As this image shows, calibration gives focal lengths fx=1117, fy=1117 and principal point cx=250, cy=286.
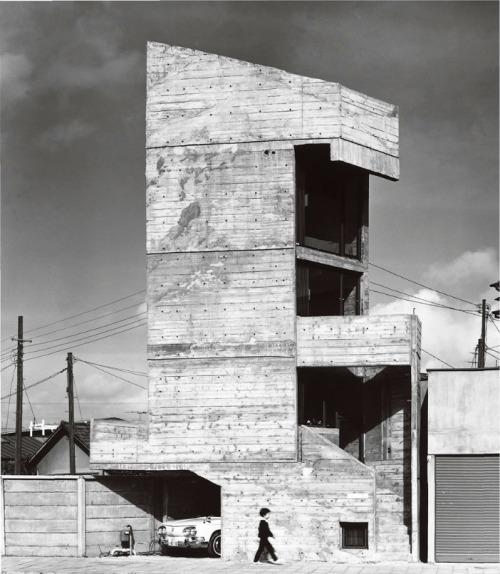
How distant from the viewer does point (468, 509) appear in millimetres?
33094

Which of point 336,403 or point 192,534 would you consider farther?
point 336,403

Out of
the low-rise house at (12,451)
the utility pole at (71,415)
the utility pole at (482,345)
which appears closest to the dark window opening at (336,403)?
the utility pole at (71,415)

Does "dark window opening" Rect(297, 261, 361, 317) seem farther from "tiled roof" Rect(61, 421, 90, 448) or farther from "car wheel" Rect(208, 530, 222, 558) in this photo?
"tiled roof" Rect(61, 421, 90, 448)

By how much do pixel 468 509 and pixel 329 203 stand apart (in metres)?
11.9

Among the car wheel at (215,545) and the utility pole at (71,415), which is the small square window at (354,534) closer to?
the car wheel at (215,545)

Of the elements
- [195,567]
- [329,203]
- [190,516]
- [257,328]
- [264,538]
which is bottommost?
[195,567]

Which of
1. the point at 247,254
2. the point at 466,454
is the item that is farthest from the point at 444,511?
the point at 247,254

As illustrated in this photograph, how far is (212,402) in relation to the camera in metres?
35.1

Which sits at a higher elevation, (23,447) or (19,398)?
(19,398)

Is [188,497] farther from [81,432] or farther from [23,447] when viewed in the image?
[23,447]

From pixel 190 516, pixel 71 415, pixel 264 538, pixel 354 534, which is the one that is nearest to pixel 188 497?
pixel 190 516

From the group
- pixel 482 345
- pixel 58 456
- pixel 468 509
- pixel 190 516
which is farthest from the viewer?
pixel 58 456

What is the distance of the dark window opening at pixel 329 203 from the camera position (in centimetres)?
3656

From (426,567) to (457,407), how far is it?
4762 millimetres
